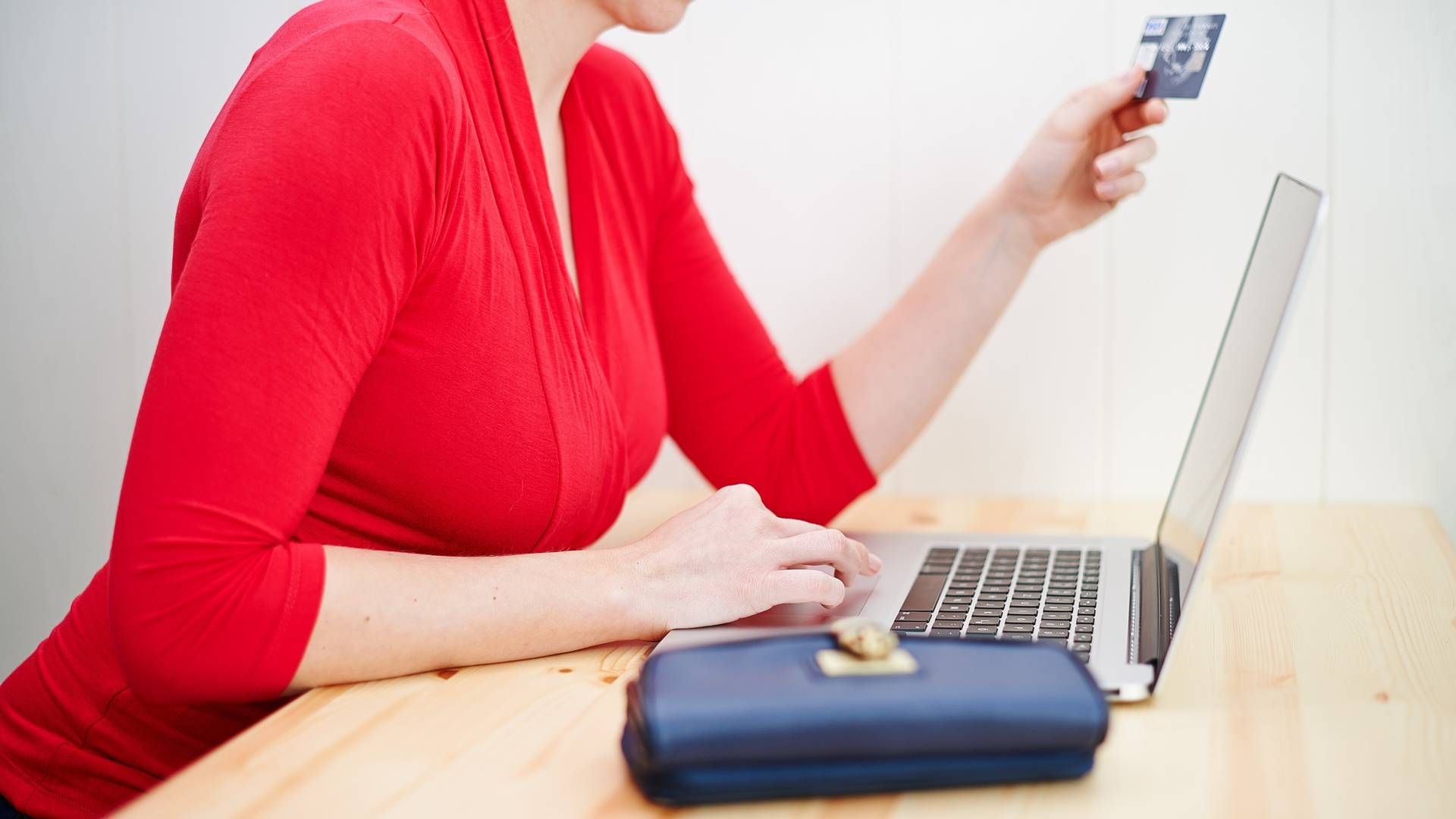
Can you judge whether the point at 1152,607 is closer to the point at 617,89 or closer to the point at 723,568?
the point at 723,568

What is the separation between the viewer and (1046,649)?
595mm

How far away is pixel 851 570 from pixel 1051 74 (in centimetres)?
69

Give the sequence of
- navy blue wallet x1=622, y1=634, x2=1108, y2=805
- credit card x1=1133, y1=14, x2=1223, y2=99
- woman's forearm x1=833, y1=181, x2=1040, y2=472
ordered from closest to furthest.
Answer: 1. navy blue wallet x1=622, y1=634, x2=1108, y2=805
2. credit card x1=1133, y1=14, x2=1223, y2=99
3. woman's forearm x1=833, y1=181, x2=1040, y2=472

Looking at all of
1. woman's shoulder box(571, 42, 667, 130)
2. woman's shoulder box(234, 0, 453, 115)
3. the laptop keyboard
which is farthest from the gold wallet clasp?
woman's shoulder box(571, 42, 667, 130)

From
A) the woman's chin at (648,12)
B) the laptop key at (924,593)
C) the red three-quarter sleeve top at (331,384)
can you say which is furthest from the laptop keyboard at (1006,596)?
the woman's chin at (648,12)

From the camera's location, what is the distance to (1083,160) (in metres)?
1.13

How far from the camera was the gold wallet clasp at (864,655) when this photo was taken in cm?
56

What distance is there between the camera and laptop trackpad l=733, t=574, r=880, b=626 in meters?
0.81

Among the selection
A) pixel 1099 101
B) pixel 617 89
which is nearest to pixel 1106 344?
pixel 1099 101

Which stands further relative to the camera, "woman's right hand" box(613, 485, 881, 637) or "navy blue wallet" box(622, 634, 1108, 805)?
"woman's right hand" box(613, 485, 881, 637)

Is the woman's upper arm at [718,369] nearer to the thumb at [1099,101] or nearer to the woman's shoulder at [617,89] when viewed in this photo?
the woman's shoulder at [617,89]

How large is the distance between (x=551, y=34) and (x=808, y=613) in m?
0.52

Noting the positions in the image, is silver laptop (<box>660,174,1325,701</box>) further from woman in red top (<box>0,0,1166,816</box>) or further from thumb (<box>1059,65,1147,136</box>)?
thumb (<box>1059,65,1147,136</box>)

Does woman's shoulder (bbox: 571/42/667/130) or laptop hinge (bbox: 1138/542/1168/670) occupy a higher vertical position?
woman's shoulder (bbox: 571/42/667/130)
